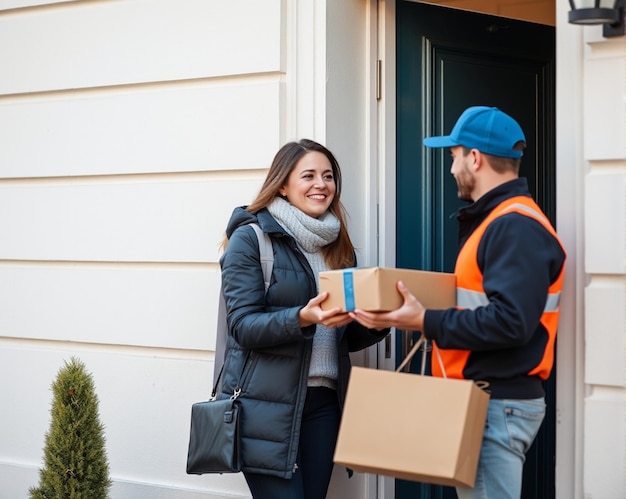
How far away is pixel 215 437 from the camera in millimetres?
3994

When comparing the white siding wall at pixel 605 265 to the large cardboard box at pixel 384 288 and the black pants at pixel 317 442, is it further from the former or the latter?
the black pants at pixel 317 442

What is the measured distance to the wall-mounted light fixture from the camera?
3.70 m

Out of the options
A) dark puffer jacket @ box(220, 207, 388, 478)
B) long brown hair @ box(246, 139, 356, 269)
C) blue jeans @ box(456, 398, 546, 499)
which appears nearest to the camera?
blue jeans @ box(456, 398, 546, 499)

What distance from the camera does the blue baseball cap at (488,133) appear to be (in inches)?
136

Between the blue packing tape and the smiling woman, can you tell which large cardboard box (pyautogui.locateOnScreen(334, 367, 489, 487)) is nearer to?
the blue packing tape

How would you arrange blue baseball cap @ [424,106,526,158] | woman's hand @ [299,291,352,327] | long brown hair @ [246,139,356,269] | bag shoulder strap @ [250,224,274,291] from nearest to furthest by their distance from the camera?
blue baseball cap @ [424,106,526,158] → woman's hand @ [299,291,352,327] → bag shoulder strap @ [250,224,274,291] → long brown hair @ [246,139,356,269]

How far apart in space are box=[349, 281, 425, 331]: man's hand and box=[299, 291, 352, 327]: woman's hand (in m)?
0.19

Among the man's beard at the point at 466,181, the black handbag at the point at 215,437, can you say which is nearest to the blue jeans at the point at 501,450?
the man's beard at the point at 466,181

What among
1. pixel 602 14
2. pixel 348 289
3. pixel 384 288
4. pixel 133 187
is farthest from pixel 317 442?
pixel 602 14

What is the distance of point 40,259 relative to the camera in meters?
5.41

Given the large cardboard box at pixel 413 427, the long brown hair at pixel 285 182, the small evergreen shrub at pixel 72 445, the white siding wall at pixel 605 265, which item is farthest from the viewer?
the small evergreen shrub at pixel 72 445

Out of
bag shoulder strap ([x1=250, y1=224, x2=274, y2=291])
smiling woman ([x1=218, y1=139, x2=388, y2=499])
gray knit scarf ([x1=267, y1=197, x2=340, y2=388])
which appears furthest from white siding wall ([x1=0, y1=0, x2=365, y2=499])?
bag shoulder strap ([x1=250, y1=224, x2=274, y2=291])

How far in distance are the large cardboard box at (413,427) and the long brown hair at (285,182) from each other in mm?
1019

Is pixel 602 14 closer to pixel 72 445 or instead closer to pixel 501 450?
pixel 501 450
